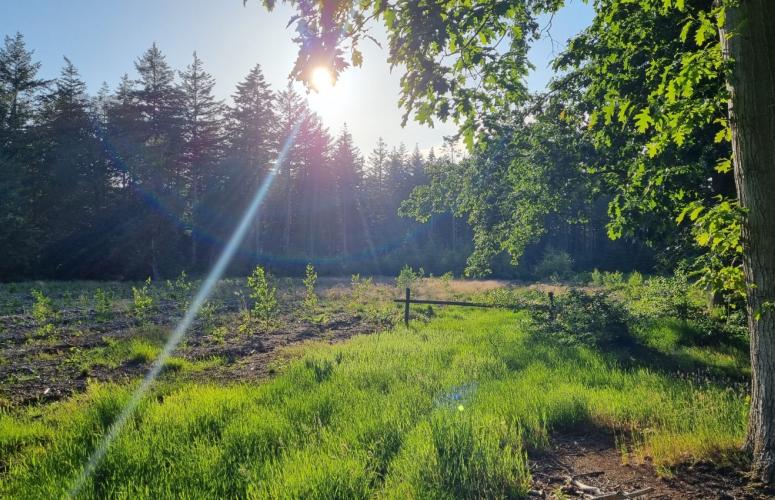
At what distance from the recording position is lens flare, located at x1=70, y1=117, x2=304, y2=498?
154 inches

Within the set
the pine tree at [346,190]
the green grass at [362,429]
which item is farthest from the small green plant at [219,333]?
the pine tree at [346,190]

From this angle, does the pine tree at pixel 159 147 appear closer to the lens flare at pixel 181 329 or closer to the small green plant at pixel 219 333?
the lens flare at pixel 181 329

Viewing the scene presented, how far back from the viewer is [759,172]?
3422 mm

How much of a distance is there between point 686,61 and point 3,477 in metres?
7.06

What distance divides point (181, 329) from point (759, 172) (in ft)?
43.4

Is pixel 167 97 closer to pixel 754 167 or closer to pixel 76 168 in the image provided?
pixel 76 168

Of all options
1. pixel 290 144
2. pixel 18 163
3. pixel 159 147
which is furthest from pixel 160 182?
pixel 290 144

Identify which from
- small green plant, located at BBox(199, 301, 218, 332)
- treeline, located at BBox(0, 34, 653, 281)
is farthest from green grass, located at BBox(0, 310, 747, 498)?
treeline, located at BBox(0, 34, 653, 281)

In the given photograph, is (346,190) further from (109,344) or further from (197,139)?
(109,344)

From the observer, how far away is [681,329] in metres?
9.84

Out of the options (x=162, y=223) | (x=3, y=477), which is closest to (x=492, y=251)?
(x=3, y=477)

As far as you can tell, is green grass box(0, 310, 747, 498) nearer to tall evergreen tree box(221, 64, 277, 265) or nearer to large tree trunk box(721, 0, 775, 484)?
large tree trunk box(721, 0, 775, 484)

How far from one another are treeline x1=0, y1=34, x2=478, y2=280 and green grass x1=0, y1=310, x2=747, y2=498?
3117cm

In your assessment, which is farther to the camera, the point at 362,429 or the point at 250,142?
the point at 250,142
